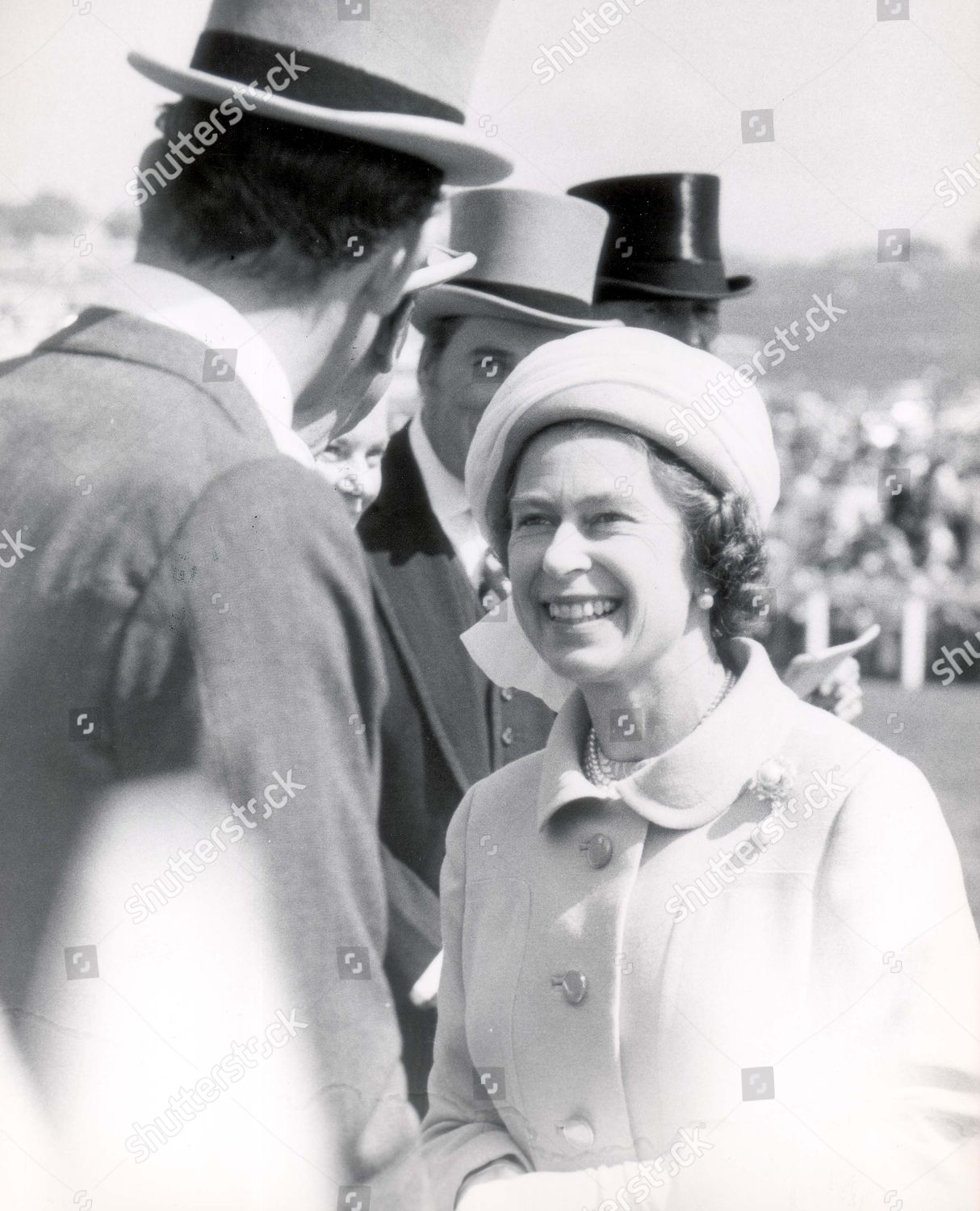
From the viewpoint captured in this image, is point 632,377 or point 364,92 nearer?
point 632,377

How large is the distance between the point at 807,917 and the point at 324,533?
1.35 meters

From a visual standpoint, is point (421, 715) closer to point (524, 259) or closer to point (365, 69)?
point (524, 259)

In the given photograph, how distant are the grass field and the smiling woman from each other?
0.20 metres

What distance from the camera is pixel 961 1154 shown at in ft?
10.8

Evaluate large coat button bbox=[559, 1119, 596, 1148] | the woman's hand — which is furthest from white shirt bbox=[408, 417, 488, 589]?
large coat button bbox=[559, 1119, 596, 1148]

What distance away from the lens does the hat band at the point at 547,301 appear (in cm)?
343

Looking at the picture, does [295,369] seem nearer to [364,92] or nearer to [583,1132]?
[364,92]

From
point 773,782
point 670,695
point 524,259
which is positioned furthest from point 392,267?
point 773,782

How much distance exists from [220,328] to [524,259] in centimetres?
70

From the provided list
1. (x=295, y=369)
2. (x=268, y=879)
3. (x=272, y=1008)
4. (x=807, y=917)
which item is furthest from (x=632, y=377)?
(x=272, y=1008)

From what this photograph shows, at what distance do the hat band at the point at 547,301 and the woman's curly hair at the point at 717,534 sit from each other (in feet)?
1.28

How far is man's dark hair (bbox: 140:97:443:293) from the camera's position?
3422 mm

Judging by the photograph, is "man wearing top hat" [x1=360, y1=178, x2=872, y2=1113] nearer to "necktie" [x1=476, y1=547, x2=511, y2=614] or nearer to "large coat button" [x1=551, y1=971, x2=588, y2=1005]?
"necktie" [x1=476, y1=547, x2=511, y2=614]

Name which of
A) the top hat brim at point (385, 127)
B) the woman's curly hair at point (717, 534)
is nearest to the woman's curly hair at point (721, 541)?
the woman's curly hair at point (717, 534)
